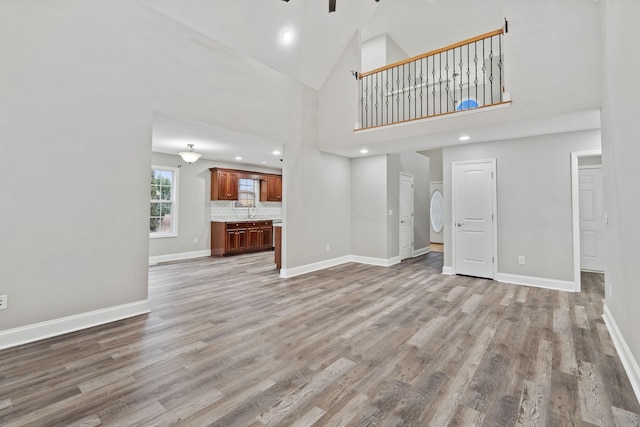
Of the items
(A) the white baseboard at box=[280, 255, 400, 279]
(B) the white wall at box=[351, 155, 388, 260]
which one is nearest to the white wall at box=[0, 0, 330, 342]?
(A) the white baseboard at box=[280, 255, 400, 279]

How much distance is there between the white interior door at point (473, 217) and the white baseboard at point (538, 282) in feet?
0.67

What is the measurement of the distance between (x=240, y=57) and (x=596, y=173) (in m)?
6.81

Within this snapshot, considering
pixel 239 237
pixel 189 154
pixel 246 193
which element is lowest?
pixel 239 237

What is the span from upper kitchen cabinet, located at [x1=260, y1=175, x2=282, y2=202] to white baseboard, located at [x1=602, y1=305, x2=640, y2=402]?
301 inches

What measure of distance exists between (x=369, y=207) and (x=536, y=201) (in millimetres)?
2995

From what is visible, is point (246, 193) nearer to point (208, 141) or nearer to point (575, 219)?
point (208, 141)

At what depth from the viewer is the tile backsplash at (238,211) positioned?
7.93 meters

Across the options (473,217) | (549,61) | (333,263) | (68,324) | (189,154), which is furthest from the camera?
(333,263)

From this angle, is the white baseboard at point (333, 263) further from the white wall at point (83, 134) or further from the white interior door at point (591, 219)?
the white interior door at point (591, 219)

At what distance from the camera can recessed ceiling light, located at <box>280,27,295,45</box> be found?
15.2 feet

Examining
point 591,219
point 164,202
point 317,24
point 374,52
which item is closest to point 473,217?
point 591,219

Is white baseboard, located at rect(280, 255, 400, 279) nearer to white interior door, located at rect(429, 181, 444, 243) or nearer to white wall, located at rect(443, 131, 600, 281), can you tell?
white wall, located at rect(443, 131, 600, 281)

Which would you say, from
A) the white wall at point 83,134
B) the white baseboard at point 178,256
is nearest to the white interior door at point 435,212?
the white baseboard at point 178,256

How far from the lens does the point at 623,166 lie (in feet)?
7.91
